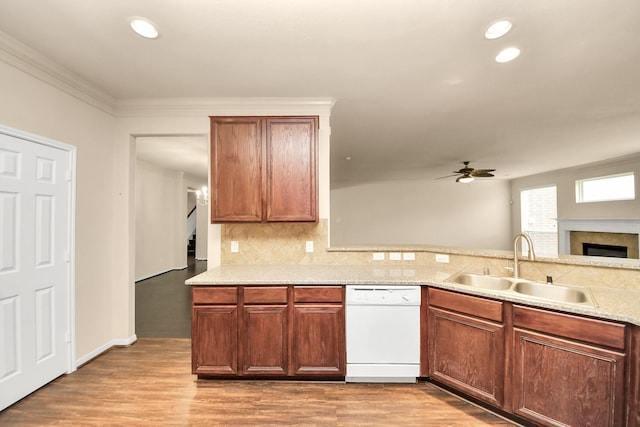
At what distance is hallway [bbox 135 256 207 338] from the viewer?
333 cm

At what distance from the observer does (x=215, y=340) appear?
2260mm

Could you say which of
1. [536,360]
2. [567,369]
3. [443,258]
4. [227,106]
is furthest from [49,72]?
[567,369]

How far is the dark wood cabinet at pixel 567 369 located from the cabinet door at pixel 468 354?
0.11 m

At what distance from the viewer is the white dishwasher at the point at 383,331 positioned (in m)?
2.25

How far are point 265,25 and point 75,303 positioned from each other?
283 cm

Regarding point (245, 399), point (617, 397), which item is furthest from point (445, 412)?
point (245, 399)

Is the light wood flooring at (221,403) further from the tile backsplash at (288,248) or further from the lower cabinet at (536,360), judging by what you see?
the tile backsplash at (288,248)

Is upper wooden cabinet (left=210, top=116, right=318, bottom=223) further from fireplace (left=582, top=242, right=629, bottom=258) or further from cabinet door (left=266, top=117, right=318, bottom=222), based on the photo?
fireplace (left=582, top=242, right=629, bottom=258)

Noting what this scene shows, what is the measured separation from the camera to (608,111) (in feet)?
10.3

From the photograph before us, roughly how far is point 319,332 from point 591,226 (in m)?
6.95

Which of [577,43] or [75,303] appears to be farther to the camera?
[75,303]

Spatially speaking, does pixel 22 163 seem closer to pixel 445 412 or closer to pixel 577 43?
pixel 445 412

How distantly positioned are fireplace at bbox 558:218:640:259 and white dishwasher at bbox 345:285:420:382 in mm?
5967

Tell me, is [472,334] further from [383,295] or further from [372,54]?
[372,54]
